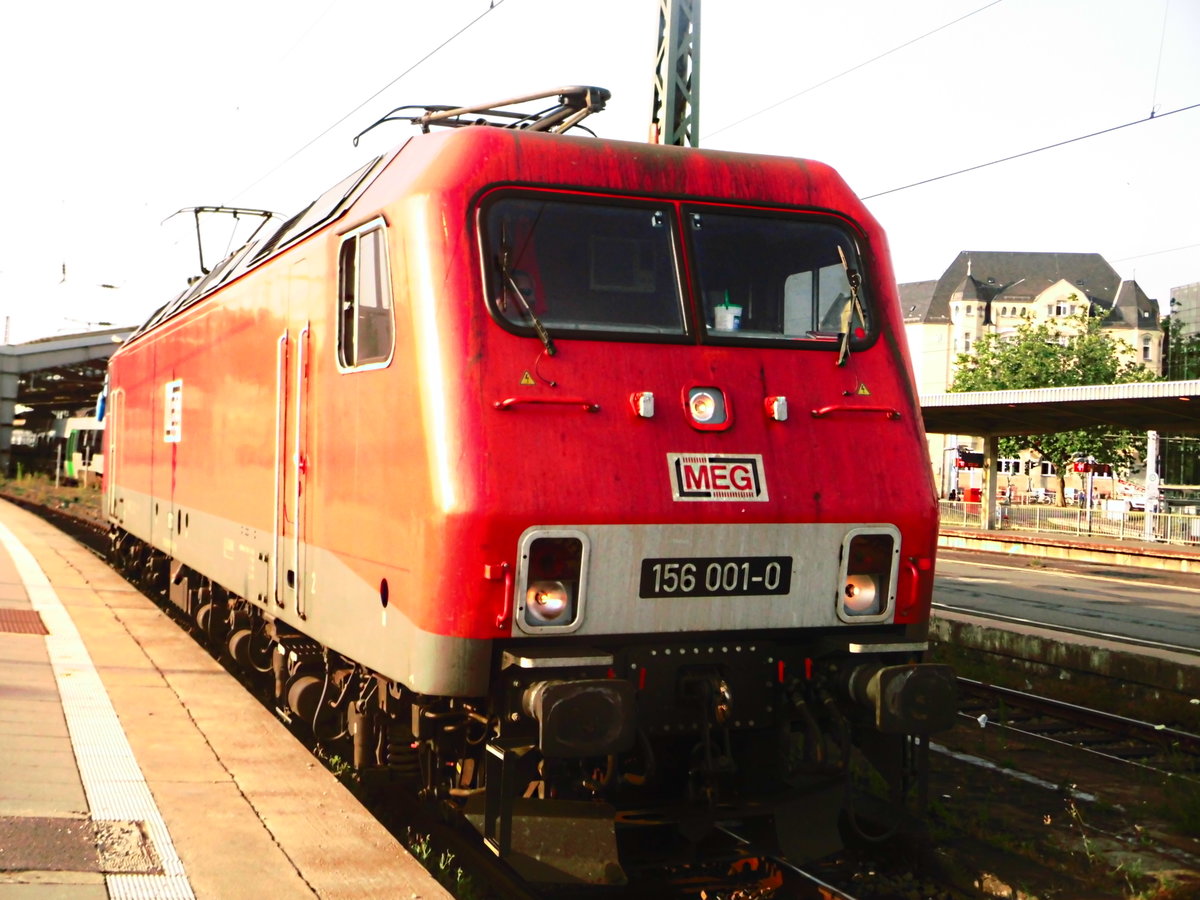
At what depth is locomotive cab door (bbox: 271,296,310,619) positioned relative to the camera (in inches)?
276

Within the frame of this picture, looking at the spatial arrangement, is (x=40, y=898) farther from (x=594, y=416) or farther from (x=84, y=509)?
(x=84, y=509)

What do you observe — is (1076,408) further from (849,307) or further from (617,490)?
(617,490)

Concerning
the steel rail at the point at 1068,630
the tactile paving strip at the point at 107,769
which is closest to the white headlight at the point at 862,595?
the tactile paving strip at the point at 107,769

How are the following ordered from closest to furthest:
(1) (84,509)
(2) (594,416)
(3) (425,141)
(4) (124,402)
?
(2) (594,416) → (3) (425,141) → (4) (124,402) → (1) (84,509)

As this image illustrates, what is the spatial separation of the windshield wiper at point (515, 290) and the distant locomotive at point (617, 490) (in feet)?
0.06

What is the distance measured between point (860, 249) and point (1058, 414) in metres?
20.4

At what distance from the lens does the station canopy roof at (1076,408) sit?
20953mm

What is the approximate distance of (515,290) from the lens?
561 centimetres

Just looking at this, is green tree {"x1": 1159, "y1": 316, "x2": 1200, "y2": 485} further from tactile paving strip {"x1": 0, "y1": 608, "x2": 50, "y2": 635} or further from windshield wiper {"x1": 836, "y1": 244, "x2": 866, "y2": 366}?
windshield wiper {"x1": 836, "y1": 244, "x2": 866, "y2": 366}

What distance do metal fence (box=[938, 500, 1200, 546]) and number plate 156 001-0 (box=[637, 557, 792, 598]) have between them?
3145cm

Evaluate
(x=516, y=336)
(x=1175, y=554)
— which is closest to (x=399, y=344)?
(x=516, y=336)

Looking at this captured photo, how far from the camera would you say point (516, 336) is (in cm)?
552

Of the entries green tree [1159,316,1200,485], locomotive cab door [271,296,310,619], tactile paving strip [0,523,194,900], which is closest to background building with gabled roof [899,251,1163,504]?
green tree [1159,316,1200,485]

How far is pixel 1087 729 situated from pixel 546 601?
6164 mm
